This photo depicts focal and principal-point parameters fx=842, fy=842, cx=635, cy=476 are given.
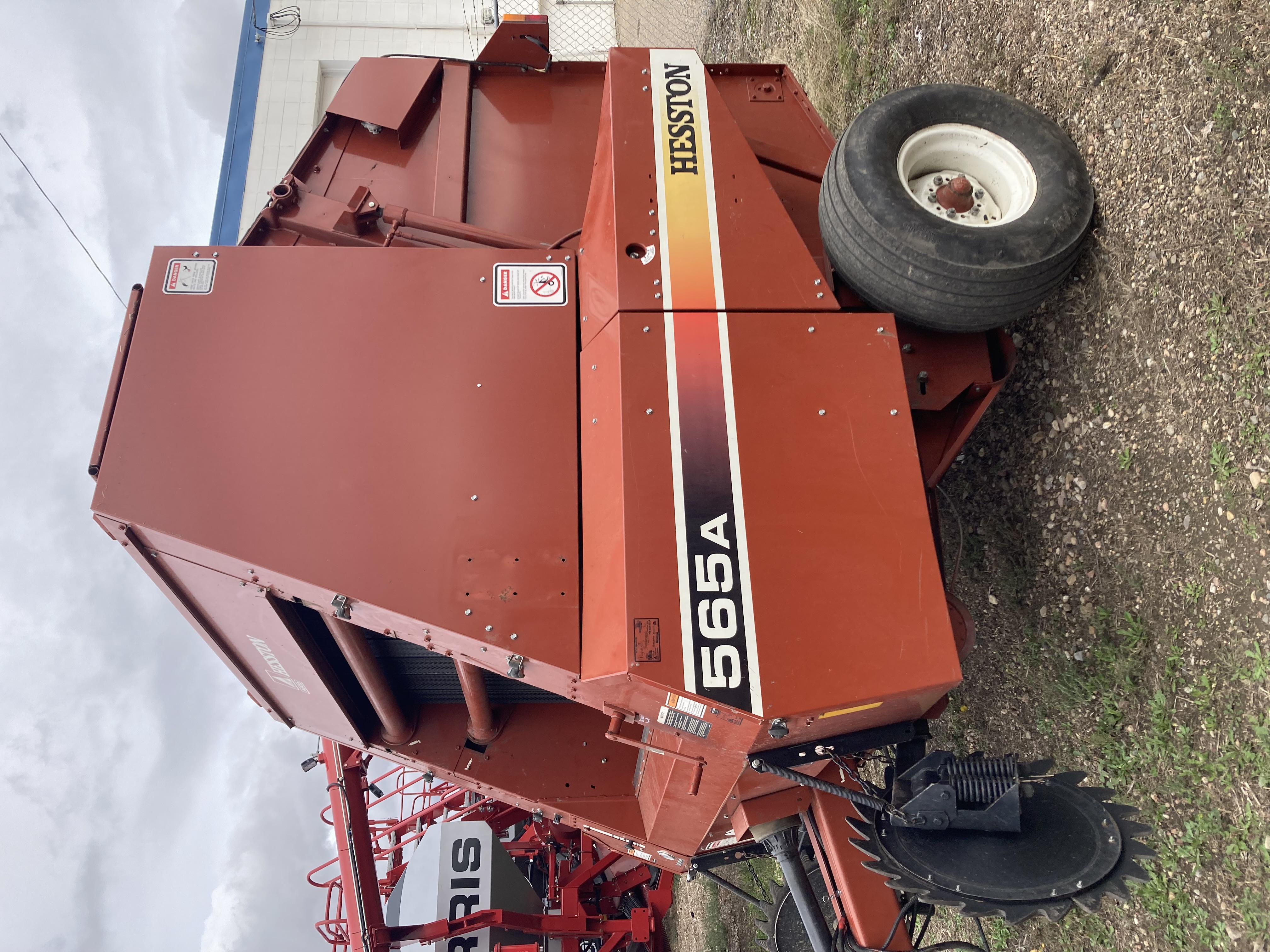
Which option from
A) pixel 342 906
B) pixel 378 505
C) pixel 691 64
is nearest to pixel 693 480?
pixel 378 505

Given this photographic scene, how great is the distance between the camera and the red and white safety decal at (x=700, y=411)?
2.48m

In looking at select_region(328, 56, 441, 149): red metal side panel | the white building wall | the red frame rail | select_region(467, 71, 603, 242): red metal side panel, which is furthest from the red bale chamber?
the white building wall

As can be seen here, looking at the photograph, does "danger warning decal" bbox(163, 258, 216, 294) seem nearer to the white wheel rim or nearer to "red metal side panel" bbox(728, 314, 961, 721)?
"red metal side panel" bbox(728, 314, 961, 721)

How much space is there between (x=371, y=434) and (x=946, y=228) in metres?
2.13

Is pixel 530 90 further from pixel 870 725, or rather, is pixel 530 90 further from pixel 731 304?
pixel 870 725

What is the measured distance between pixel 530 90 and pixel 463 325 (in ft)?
6.20

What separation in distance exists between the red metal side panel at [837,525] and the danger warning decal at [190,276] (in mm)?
2071

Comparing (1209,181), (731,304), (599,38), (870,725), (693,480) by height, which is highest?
(1209,181)

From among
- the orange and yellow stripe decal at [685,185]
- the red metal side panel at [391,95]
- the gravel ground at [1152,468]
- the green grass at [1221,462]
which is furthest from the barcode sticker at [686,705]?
the red metal side panel at [391,95]

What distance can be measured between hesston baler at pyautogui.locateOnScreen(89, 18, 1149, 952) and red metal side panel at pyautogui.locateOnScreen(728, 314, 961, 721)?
0.4 inches

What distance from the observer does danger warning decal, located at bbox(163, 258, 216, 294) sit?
3297 mm

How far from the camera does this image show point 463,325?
10.6ft

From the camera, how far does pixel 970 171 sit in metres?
3.24

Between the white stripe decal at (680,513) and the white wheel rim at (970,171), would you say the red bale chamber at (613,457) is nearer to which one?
the white stripe decal at (680,513)
